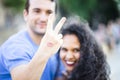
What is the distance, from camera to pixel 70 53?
19.5 feet

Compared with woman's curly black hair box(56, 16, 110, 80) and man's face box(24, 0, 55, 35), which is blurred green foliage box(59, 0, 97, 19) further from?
man's face box(24, 0, 55, 35)

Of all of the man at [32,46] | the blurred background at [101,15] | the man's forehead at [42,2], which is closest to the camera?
the man at [32,46]

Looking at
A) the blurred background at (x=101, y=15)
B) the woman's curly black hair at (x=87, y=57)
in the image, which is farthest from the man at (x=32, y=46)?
the blurred background at (x=101, y=15)

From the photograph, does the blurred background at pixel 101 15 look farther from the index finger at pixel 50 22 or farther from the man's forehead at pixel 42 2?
the index finger at pixel 50 22

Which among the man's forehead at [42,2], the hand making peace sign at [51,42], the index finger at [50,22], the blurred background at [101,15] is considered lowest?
the blurred background at [101,15]

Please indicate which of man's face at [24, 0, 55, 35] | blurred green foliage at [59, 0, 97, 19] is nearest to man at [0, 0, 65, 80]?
man's face at [24, 0, 55, 35]

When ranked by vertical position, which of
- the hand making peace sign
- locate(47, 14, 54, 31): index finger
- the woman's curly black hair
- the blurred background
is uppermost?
locate(47, 14, 54, 31): index finger

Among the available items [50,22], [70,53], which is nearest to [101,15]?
[70,53]

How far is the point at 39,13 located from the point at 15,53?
648 millimetres

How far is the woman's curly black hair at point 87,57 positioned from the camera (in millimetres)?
5973

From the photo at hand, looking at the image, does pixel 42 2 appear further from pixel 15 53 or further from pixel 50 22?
pixel 15 53

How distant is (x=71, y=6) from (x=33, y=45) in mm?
21409

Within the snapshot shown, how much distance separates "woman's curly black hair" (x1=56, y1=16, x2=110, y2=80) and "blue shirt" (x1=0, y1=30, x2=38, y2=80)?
0.54m

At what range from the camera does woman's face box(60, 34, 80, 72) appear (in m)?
5.94
